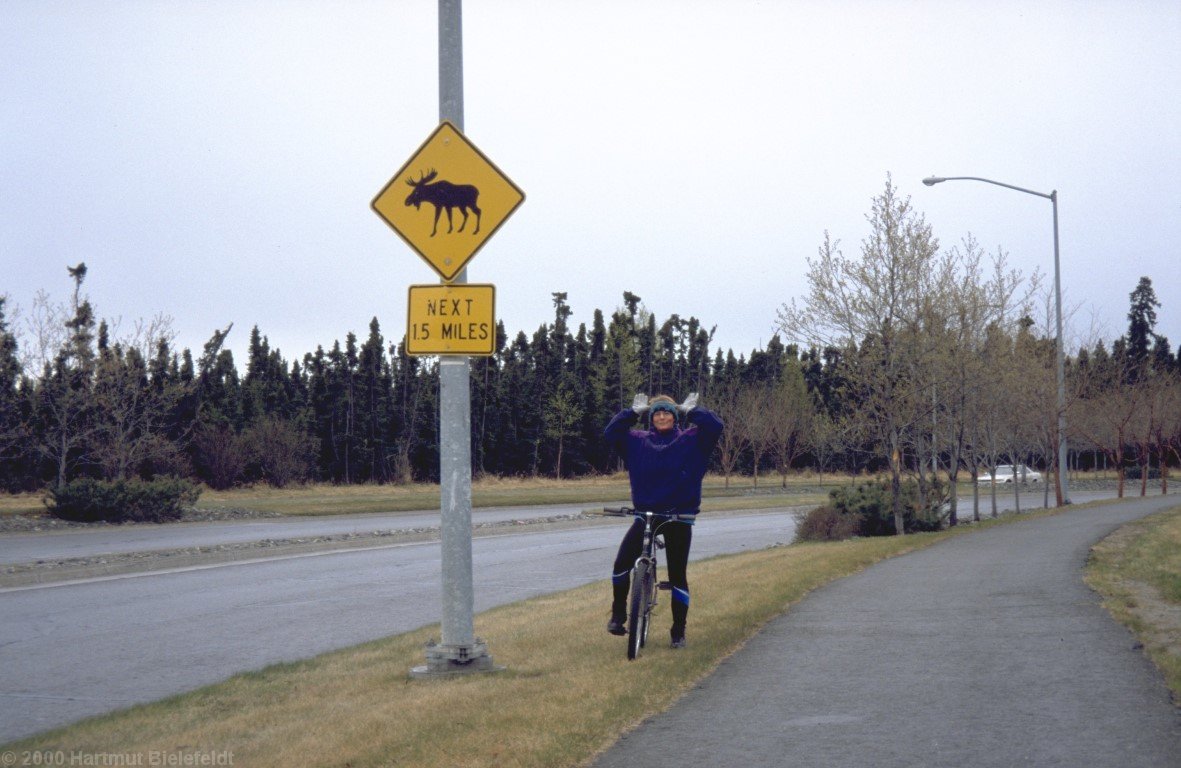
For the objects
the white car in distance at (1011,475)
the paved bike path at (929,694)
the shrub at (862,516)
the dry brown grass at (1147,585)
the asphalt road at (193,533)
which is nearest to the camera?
the paved bike path at (929,694)

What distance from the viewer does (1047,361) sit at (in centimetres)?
3316

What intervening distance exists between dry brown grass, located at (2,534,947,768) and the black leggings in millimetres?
322

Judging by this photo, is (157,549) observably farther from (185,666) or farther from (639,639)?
(639,639)

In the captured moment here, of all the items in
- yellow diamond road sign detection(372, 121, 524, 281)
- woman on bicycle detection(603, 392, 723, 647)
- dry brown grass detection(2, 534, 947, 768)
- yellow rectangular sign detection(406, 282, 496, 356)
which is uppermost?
yellow diamond road sign detection(372, 121, 524, 281)

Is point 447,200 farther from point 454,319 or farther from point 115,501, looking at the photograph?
point 115,501

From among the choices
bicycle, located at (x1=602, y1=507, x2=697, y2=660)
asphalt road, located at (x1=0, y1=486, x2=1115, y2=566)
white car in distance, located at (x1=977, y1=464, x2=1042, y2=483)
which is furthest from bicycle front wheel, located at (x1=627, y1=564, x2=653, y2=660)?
white car in distance, located at (x1=977, y1=464, x2=1042, y2=483)

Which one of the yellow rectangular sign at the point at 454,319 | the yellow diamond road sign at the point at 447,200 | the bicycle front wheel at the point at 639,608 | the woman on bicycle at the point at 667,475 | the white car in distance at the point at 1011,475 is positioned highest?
the yellow diamond road sign at the point at 447,200

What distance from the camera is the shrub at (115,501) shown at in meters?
27.8

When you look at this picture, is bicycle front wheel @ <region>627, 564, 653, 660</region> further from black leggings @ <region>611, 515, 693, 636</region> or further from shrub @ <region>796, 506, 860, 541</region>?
shrub @ <region>796, 506, 860, 541</region>

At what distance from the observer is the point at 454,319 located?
7855mm

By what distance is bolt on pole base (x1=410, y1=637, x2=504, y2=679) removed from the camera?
7.79 metres

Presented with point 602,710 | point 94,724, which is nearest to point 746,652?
point 602,710

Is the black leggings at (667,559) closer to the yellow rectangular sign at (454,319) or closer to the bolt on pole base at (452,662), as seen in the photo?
the bolt on pole base at (452,662)

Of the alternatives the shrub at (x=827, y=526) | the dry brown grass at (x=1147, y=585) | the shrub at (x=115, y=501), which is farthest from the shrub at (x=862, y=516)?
the shrub at (x=115, y=501)
